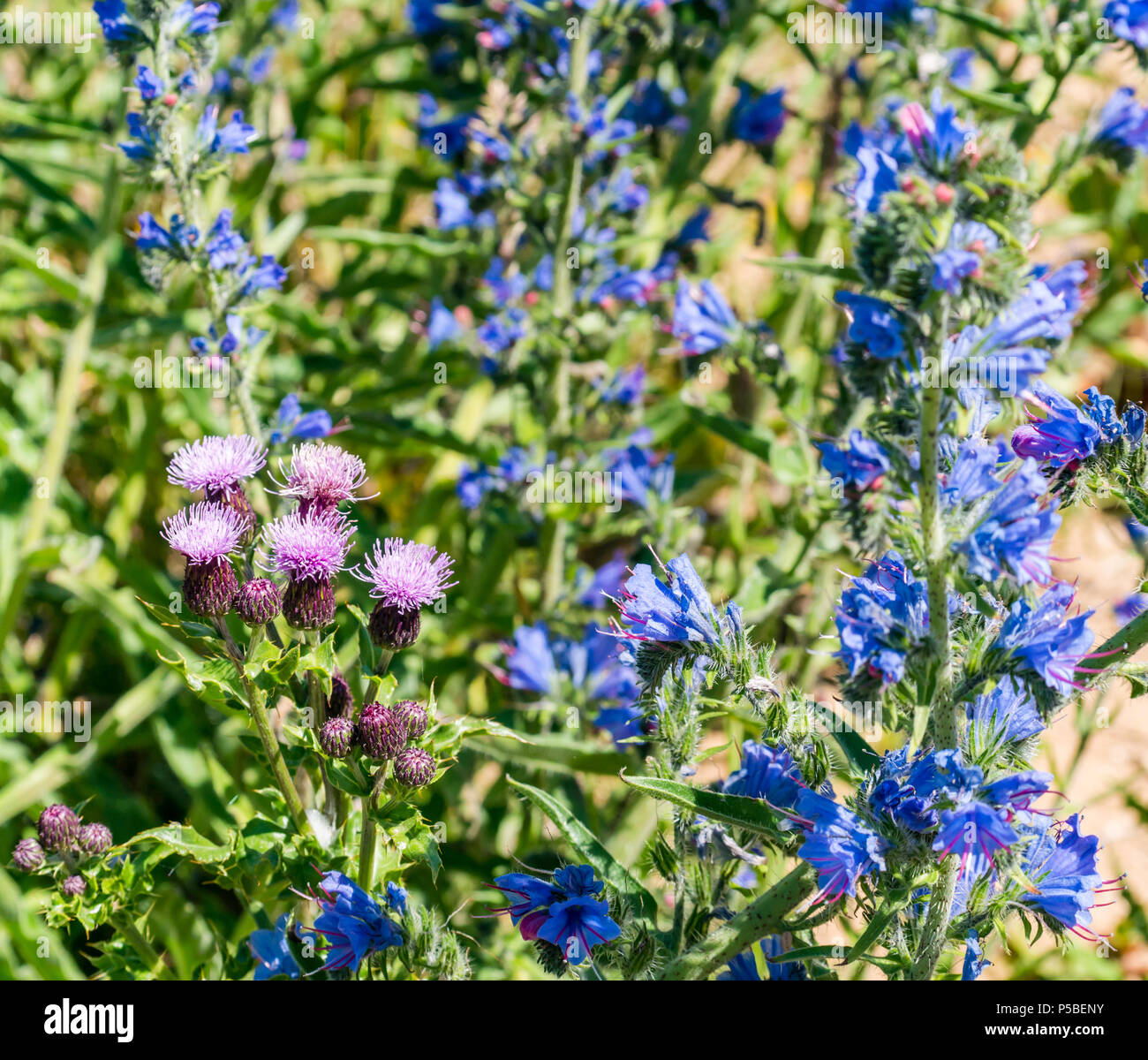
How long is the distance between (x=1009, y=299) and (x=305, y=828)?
1.52 metres

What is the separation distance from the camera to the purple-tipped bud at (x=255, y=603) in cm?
196

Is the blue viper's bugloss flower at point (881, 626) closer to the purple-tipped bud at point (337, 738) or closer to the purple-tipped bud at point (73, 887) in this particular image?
the purple-tipped bud at point (337, 738)

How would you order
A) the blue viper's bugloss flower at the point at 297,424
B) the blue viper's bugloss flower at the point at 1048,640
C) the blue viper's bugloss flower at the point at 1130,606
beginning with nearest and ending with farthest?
the blue viper's bugloss flower at the point at 1048,640 < the blue viper's bugloss flower at the point at 1130,606 < the blue viper's bugloss flower at the point at 297,424

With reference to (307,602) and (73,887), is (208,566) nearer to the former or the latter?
(307,602)

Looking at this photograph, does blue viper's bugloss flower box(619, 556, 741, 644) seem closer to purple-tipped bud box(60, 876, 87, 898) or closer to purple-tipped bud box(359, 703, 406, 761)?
purple-tipped bud box(359, 703, 406, 761)

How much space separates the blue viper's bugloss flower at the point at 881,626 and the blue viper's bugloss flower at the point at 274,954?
47.0 inches

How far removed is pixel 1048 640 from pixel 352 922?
123 cm

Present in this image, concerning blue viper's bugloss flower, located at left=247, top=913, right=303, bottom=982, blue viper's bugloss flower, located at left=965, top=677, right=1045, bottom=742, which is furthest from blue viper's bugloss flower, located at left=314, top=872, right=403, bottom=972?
blue viper's bugloss flower, located at left=965, top=677, right=1045, bottom=742

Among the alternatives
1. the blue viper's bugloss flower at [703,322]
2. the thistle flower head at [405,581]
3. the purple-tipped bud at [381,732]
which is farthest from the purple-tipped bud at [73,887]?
the blue viper's bugloss flower at [703,322]

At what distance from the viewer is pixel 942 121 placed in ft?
5.68

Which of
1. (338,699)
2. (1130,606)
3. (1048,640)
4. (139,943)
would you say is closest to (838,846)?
(1048,640)

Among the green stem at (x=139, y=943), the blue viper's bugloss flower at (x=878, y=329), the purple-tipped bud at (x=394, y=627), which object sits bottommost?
the green stem at (x=139, y=943)

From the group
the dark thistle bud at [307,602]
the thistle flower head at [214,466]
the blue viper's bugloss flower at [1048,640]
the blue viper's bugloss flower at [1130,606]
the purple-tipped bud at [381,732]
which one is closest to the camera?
the blue viper's bugloss flower at [1048,640]
